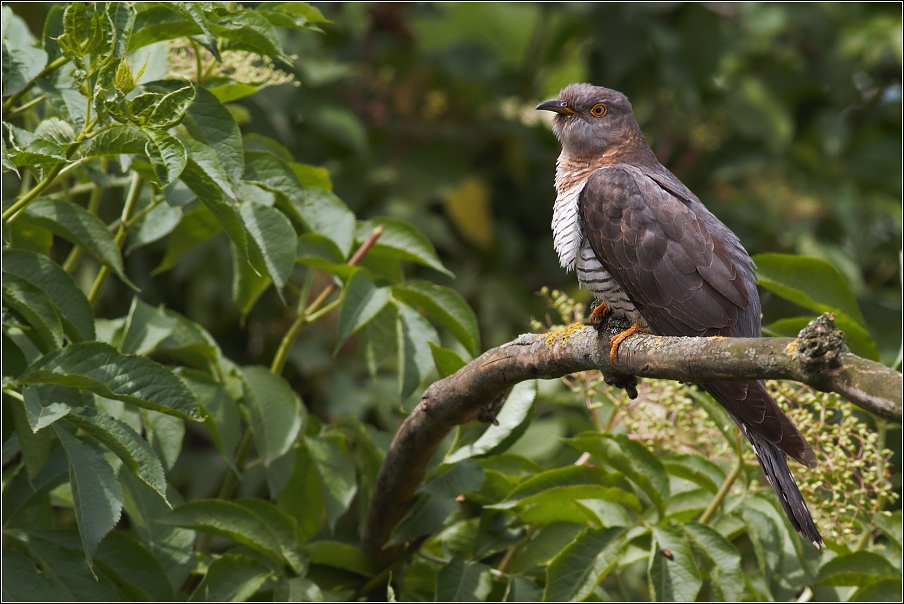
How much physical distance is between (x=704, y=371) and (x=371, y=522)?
1.37 meters

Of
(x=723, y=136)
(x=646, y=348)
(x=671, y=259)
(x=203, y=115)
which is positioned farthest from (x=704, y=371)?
(x=723, y=136)

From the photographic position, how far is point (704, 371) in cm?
169

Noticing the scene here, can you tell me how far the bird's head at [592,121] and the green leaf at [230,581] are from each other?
1.92 meters

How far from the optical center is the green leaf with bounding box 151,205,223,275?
2803mm

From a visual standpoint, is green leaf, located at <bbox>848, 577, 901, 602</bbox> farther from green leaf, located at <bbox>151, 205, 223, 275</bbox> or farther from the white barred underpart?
green leaf, located at <bbox>151, 205, 223, 275</bbox>

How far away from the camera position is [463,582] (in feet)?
8.46

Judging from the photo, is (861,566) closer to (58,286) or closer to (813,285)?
(813,285)

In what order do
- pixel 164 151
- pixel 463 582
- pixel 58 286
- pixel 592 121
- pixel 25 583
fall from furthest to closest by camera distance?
pixel 592 121 < pixel 463 582 < pixel 58 286 < pixel 25 583 < pixel 164 151

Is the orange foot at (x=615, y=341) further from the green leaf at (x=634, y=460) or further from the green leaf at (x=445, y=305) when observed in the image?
the green leaf at (x=445, y=305)

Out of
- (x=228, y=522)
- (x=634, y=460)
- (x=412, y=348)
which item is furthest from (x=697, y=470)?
(x=228, y=522)

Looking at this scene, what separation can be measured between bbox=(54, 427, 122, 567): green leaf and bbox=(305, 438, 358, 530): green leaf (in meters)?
0.75

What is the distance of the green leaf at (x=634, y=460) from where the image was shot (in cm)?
258

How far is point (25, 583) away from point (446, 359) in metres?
1.27

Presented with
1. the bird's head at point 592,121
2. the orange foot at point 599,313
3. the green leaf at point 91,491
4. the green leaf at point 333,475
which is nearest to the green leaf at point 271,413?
the green leaf at point 333,475
